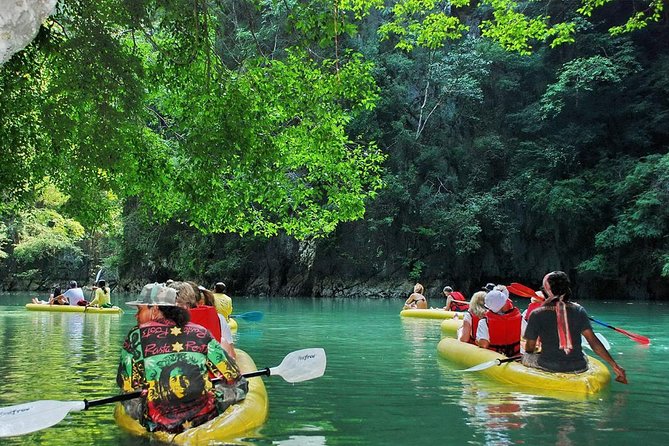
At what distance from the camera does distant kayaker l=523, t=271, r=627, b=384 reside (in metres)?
5.88

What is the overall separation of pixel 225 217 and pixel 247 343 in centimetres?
206

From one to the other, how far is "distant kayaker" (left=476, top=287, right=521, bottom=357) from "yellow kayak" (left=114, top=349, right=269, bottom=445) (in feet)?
10.1

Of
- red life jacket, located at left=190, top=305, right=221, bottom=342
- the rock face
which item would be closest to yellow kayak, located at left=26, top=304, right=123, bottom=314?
red life jacket, located at left=190, top=305, right=221, bottom=342

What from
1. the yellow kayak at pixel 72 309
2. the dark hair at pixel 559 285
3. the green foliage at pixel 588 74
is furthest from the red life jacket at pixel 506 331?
the green foliage at pixel 588 74

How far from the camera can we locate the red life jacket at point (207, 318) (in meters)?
6.09

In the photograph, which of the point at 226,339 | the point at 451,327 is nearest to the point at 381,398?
the point at 226,339

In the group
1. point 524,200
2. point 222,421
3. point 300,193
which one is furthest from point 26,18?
point 524,200

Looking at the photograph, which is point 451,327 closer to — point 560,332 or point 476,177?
point 560,332

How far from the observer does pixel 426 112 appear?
1192 inches

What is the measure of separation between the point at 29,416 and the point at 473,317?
5573 mm

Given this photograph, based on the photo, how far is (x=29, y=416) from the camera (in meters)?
4.30

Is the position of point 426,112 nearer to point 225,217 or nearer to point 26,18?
point 225,217

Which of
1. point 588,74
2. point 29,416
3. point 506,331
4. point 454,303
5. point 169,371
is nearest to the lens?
point 169,371

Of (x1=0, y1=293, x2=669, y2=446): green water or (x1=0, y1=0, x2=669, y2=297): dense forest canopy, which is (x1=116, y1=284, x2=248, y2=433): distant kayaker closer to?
(x1=0, y1=293, x2=669, y2=446): green water
